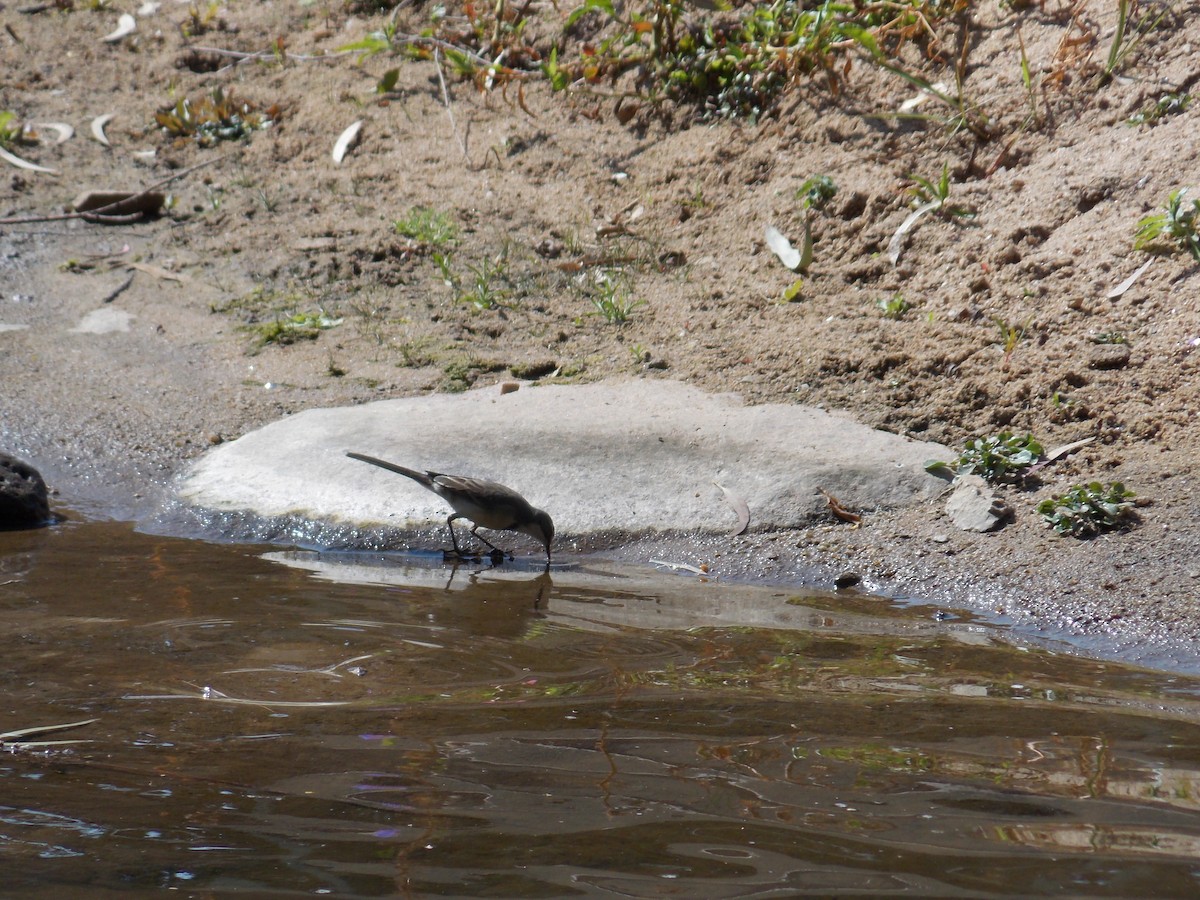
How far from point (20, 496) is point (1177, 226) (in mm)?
5507

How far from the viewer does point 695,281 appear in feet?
23.5

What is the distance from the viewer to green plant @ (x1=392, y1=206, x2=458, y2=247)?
309 inches

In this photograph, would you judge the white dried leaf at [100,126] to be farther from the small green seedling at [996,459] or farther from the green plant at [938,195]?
the small green seedling at [996,459]

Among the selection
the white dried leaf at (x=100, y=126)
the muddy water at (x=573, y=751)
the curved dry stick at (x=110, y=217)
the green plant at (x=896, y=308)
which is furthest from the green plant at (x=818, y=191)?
the white dried leaf at (x=100, y=126)

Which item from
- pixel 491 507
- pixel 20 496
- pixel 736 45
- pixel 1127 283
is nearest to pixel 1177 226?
pixel 1127 283

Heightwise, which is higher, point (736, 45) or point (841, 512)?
point (736, 45)

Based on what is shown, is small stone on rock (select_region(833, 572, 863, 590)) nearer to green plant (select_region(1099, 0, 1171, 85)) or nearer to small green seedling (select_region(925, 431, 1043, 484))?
small green seedling (select_region(925, 431, 1043, 484))

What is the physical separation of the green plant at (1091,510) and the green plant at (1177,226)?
1.63 metres

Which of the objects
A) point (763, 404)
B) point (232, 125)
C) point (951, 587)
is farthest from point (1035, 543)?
point (232, 125)

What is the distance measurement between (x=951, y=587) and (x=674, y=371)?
2.25 m

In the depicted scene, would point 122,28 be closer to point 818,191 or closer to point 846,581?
point 818,191

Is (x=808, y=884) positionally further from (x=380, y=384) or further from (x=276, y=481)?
(x=380, y=384)

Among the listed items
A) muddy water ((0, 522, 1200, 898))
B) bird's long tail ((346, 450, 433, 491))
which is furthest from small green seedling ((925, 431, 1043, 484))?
bird's long tail ((346, 450, 433, 491))

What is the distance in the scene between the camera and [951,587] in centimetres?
449
